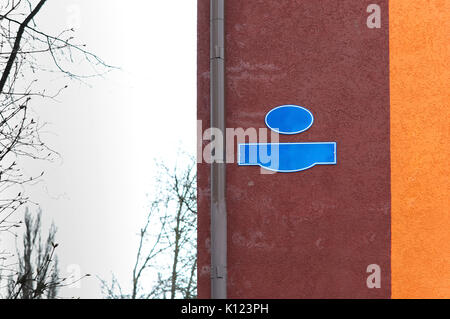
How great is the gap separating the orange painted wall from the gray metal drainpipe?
155cm

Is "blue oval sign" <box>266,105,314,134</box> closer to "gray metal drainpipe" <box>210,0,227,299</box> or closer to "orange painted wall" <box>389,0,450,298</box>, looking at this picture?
"gray metal drainpipe" <box>210,0,227,299</box>

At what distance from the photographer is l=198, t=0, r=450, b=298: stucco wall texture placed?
18.9 ft

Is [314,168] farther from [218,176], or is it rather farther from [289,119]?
[218,176]

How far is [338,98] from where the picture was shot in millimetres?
5941

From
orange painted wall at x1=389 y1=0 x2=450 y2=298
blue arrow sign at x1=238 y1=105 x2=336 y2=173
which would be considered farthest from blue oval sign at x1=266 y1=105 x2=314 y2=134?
orange painted wall at x1=389 y1=0 x2=450 y2=298

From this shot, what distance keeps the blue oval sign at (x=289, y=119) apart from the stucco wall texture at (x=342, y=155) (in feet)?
0.19

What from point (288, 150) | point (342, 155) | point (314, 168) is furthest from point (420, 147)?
point (288, 150)

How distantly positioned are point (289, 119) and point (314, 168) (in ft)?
1.69

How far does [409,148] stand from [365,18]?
129 centimetres

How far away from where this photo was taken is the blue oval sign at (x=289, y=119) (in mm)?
5941
